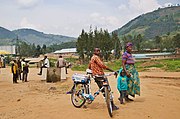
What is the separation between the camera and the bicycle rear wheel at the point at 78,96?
795 centimetres

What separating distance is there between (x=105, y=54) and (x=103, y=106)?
55.4 meters

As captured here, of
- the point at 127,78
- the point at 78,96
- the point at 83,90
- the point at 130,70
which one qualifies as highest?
the point at 130,70

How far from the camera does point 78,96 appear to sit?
8141mm

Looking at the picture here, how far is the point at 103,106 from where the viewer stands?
802cm

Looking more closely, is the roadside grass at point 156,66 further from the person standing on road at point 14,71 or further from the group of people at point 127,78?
the group of people at point 127,78

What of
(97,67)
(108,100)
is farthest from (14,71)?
(108,100)

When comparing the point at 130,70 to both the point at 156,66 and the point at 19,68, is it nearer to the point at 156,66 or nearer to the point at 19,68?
the point at 19,68

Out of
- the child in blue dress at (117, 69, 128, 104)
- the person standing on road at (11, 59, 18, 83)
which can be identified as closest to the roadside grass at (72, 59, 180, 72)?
the person standing on road at (11, 59, 18, 83)

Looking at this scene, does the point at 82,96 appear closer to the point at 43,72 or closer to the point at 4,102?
the point at 4,102

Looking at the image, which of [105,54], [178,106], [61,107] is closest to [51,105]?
[61,107]

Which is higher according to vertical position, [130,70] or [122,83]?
[130,70]

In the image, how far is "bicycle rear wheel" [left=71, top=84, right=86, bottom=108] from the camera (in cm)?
795

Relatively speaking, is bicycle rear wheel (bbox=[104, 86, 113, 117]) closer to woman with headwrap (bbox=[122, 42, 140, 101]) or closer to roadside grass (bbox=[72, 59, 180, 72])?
woman with headwrap (bbox=[122, 42, 140, 101])

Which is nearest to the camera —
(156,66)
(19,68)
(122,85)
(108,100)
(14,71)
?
(108,100)
